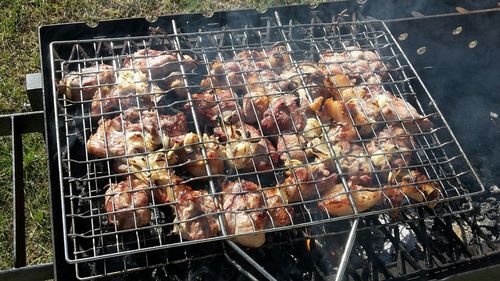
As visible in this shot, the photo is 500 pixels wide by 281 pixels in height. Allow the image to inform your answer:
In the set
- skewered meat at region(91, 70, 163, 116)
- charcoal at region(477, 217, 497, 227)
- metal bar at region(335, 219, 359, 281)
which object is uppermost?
skewered meat at region(91, 70, 163, 116)

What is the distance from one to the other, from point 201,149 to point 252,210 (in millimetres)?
530

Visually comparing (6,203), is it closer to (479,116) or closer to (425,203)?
(425,203)

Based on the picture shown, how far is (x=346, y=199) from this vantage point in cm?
270

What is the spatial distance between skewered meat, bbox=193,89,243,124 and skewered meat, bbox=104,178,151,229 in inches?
26.8

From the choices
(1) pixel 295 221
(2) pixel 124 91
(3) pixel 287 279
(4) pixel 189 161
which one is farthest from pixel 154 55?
(3) pixel 287 279

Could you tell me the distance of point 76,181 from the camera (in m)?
2.74

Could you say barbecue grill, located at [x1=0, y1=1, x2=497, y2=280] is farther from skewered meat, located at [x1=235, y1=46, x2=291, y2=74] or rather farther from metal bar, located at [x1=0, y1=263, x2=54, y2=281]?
metal bar, located at [x1=0, y1=263, x2=54, y2=281]

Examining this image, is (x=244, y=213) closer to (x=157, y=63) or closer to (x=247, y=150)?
(x=247, y=150)

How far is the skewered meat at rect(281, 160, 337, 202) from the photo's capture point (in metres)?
2.76

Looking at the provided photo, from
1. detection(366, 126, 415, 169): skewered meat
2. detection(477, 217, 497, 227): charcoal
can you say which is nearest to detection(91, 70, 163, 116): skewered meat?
detection(366, 126, 415, 169): skewered meat

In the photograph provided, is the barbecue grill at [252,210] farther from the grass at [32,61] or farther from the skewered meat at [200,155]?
the grass at [32,61]

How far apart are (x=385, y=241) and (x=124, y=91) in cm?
181

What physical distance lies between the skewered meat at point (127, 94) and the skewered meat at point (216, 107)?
26 centimetres

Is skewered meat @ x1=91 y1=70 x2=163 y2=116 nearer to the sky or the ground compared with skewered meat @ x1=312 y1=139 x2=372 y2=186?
nearer to the sky
